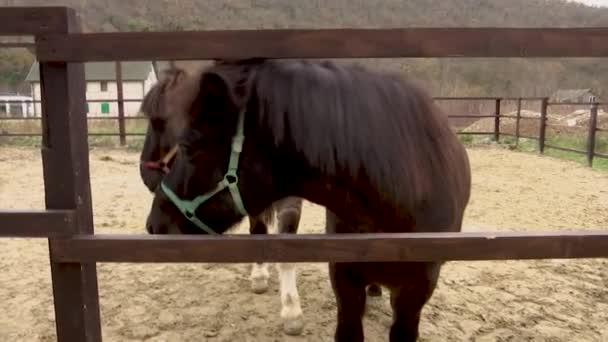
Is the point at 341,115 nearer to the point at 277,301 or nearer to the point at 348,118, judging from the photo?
the point at 348,118

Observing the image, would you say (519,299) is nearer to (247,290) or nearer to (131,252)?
(247,290)

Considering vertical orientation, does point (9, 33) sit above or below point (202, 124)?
above

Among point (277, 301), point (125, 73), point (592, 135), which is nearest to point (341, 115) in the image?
point (277, 301)

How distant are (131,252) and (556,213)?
5491 mm

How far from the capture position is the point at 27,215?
1456 mm

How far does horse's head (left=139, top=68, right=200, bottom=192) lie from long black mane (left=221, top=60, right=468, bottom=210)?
0.18 metres

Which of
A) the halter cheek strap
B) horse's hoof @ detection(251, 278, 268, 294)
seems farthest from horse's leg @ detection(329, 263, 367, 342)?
horse's hoof @ detection(251, 278, 268, 294)

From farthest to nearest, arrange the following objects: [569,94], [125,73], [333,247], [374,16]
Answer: [374,16] → [125,73] → [569,94] → [333,247]

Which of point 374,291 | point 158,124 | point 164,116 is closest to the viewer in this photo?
point 164,116

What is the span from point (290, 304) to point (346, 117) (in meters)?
1.89

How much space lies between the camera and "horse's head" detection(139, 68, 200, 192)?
63.9 inches

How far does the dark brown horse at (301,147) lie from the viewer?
1.56m

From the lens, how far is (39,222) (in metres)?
1.44

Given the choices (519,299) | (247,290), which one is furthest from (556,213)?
(247,290)
